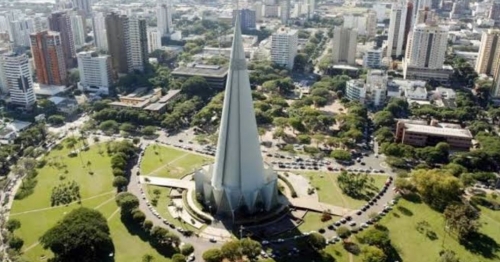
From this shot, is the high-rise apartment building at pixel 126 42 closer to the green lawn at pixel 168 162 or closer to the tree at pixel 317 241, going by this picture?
the green lawn at pixel 168 162

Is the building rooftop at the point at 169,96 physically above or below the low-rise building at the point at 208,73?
below

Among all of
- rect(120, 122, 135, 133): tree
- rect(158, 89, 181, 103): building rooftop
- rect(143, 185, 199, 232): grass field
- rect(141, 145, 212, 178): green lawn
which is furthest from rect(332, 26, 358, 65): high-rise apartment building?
rect(143, 185, 199, 232): grass field

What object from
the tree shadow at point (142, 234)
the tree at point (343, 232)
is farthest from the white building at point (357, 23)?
the tree shadow at point (142, 234)

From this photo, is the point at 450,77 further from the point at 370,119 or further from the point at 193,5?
the point at 193,5

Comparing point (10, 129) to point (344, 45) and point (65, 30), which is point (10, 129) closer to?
point (65, 30)

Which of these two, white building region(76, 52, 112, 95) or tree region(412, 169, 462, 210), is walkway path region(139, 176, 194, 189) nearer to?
tree region(412, 169, 462, 210)

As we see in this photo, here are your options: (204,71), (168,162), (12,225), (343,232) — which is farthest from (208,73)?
(343,232)

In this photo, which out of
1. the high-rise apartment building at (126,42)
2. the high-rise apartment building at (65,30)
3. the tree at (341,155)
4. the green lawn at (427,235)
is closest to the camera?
the green lawn at (427,235)
